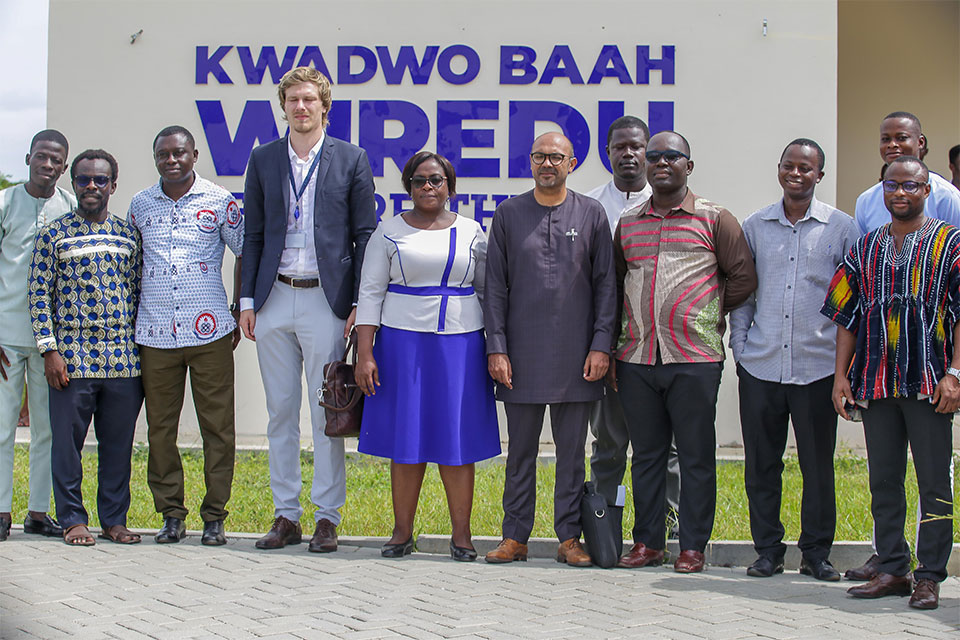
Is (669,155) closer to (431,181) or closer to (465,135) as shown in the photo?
(431,181)

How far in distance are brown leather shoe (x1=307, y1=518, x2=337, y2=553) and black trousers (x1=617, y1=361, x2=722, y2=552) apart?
1622mm

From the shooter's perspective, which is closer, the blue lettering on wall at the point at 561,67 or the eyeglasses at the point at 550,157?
the eyeglasses at the point at 550,157

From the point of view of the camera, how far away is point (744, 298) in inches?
216

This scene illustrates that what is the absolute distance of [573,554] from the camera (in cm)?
555

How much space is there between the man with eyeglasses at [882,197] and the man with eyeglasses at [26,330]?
444cm

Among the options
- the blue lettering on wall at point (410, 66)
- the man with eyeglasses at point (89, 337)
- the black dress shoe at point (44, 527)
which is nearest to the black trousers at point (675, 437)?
the man with eyeglasses at point (89, 337)

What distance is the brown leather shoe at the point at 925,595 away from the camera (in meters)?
4.71

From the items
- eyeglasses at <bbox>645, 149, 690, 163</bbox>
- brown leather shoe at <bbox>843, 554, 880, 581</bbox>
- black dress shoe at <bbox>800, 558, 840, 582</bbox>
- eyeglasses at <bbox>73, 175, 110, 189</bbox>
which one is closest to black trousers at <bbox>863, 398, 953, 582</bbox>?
brown leather shoe at <bbox>843, 554, 880, 581</bbox>

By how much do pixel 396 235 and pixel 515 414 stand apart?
1.12m

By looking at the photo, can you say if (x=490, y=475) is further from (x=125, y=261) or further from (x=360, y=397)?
(x=125, y=261)

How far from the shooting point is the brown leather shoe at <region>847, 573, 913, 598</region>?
490 cm

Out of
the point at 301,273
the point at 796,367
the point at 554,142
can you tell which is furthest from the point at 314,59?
the point at 796,367

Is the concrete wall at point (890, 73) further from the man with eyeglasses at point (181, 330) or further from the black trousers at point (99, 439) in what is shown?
the black trousers at point (99, 439)

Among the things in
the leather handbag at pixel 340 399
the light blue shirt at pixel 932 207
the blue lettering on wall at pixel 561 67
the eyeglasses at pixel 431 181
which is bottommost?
the leather handbag at pixel 340 399
